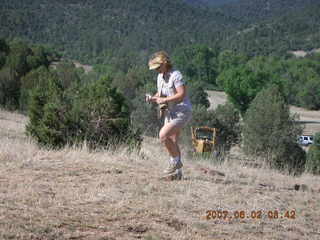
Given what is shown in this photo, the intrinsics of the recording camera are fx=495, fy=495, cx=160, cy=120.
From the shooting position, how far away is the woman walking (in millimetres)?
6266

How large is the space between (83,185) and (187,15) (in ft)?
560

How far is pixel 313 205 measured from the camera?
636 centimetres

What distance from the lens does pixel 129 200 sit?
539cm

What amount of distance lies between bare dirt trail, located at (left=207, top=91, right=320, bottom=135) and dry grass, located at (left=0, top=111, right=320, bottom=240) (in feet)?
183

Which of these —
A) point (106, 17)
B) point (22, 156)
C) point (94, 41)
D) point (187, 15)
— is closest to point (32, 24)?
point (94, 41)

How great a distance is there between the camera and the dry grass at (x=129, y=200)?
14.6ft

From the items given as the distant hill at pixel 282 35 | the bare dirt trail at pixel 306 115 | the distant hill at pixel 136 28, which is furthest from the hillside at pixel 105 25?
the bare dirt trail at pixel 306 115

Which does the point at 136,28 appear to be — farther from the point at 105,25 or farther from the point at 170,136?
the point at 170,136

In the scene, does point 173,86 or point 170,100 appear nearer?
point 170,100

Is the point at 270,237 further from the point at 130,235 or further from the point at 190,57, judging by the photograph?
the point at 190,57
